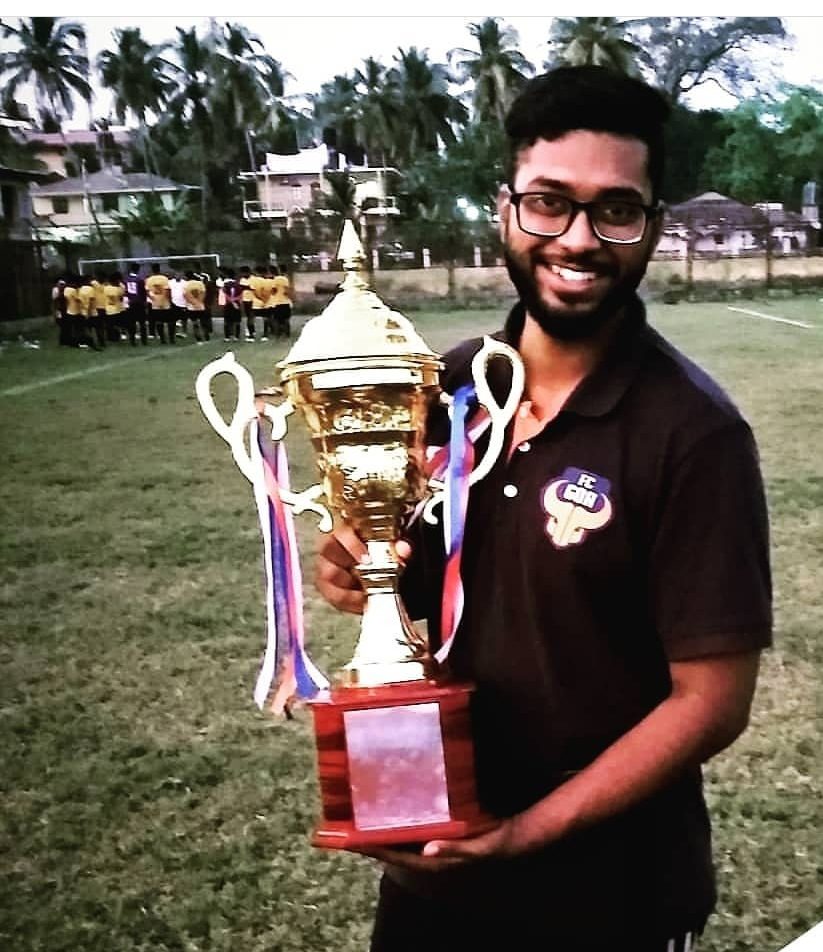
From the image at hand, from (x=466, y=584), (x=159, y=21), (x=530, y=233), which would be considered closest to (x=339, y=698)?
(x=466, y=584)

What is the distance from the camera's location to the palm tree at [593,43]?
1215mm

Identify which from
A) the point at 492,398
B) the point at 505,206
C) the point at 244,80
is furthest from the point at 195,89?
the point at 492,398

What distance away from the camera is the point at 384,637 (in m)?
0.82

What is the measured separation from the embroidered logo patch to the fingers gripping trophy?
0.18 ft

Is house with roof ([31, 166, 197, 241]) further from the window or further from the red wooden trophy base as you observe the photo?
the red wooden trophy base

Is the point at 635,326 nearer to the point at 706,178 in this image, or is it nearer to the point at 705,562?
the point at 705,562

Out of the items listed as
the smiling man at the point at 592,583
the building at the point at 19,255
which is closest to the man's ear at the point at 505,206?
the smiling man at the point at 592,583

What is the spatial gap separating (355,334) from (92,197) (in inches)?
20.3

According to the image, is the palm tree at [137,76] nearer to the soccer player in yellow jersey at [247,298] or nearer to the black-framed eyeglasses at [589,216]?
the soccer player in yellow jersey at [247,298]

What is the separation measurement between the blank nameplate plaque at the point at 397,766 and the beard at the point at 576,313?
0.29 metres

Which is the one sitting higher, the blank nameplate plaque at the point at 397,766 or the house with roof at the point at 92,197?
the house with roof at the point at 92,197

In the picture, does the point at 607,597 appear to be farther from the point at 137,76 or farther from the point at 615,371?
the point at 137,76

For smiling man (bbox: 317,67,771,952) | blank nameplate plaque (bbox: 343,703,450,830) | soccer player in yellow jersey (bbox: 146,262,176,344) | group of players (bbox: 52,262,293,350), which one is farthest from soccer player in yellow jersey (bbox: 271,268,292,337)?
blank nameplate plaque (bbox: 343,703,450,830)

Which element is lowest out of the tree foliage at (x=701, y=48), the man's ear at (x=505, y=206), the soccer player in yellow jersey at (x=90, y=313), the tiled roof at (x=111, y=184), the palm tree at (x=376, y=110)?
the soccer player in yellow jersey at (x=90, y=313)
